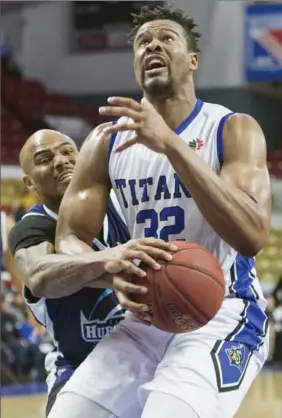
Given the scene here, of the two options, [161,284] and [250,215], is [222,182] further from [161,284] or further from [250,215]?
[161,284]

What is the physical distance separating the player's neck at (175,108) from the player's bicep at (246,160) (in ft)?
0.68

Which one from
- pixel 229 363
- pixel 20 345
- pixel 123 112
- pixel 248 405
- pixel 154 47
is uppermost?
pixel 154 47

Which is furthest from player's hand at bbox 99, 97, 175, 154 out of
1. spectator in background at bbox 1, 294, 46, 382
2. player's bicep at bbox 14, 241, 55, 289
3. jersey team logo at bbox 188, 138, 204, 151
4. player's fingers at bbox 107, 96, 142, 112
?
spectator in background at bbox 1, 294, 46, 382

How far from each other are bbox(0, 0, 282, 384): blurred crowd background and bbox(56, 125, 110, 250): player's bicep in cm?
763

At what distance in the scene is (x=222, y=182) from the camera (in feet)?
8.16

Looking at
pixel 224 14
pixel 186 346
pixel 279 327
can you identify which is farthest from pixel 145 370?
pixel 224 14

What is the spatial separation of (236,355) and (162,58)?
1028 millimetres

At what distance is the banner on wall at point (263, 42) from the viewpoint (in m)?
12.3

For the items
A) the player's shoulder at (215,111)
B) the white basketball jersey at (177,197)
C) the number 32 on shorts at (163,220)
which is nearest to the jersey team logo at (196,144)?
the white basketball jersey at (177,197)

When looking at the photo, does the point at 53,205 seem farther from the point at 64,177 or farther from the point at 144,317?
the point at 144,317

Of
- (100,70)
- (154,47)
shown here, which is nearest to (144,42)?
(154,47)

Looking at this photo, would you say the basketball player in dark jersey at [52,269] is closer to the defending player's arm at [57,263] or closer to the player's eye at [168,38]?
the defending player's arm at [57,263]

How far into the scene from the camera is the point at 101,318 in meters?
3.35

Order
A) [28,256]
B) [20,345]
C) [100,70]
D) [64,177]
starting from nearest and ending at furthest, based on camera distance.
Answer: [28,256] < [64,177] < [20,345] < [100,70]
